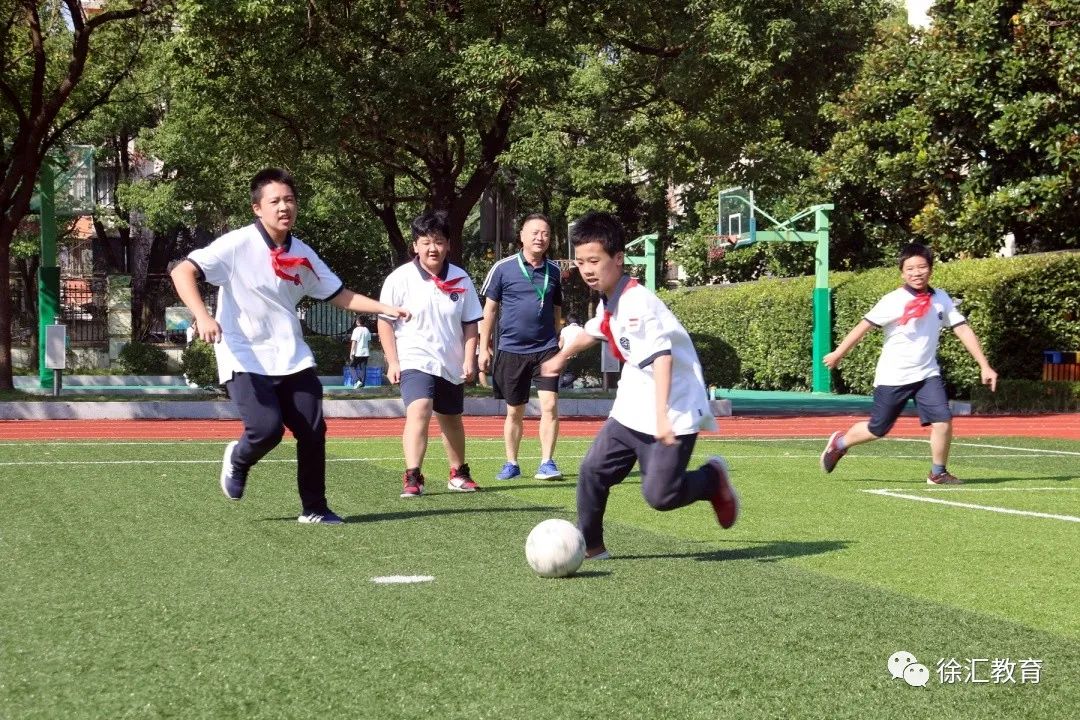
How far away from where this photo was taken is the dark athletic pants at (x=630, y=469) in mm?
6582

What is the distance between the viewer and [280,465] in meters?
12.5

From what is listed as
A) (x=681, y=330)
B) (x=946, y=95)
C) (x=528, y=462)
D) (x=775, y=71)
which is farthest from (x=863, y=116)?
(x=681, y=330)

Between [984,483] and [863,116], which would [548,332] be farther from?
[863,116]

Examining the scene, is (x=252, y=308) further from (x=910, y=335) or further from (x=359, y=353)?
(x=359, y=353)

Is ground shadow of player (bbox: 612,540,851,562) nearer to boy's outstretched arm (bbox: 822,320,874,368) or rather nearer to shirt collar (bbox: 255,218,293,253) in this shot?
shirt collar (bbox: 255,218,293,253)

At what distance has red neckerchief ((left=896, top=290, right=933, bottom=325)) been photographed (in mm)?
10914

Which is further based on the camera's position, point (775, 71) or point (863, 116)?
point (863, 116)

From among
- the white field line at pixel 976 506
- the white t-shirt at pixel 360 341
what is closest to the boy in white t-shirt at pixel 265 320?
the white field line at pixel 976 506

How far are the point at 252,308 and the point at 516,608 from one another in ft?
10.8

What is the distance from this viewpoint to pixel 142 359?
3569 cm

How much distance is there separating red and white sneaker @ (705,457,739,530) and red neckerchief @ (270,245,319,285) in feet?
8.90

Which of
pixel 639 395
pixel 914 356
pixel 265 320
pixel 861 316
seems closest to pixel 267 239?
pixel 265 320

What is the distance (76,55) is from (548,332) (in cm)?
1563

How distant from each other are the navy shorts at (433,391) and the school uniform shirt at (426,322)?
1.8 inches
